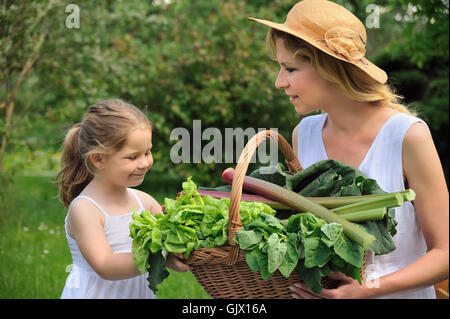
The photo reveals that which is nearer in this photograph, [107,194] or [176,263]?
[176,263]

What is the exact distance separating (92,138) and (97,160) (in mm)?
112

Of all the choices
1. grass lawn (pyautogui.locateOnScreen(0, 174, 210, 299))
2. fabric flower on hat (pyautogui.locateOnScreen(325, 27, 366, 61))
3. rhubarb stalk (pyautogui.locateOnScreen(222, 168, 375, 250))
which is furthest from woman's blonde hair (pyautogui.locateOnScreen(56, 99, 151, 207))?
grass lawn (pyautogui.locateOnScreen(0, 174, 210, 299))

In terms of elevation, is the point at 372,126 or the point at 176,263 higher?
the point at 372,126

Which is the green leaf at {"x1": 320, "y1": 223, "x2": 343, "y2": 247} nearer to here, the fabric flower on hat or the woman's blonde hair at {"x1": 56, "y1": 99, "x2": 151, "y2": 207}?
the fabric flower on hat

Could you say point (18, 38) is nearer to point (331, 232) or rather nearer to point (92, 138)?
point (92, 138)

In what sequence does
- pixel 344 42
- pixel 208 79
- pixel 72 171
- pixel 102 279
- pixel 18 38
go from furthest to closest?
pixel 208 79, pixel 18 38, pixel 72 171, pixel 102 279, pixel 344 42

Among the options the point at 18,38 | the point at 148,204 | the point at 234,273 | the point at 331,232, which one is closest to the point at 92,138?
the point at 148,204

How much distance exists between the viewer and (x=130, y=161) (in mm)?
2412

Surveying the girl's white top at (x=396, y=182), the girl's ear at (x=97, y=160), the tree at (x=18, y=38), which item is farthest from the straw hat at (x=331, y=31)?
the tree at (x=18, y=38)

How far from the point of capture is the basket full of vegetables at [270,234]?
1.73 meters

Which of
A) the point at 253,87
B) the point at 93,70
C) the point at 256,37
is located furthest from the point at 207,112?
the point at 93,70

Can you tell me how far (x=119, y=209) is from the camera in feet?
8.21

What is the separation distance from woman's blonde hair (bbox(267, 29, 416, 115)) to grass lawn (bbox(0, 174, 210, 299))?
2527 millimetres
